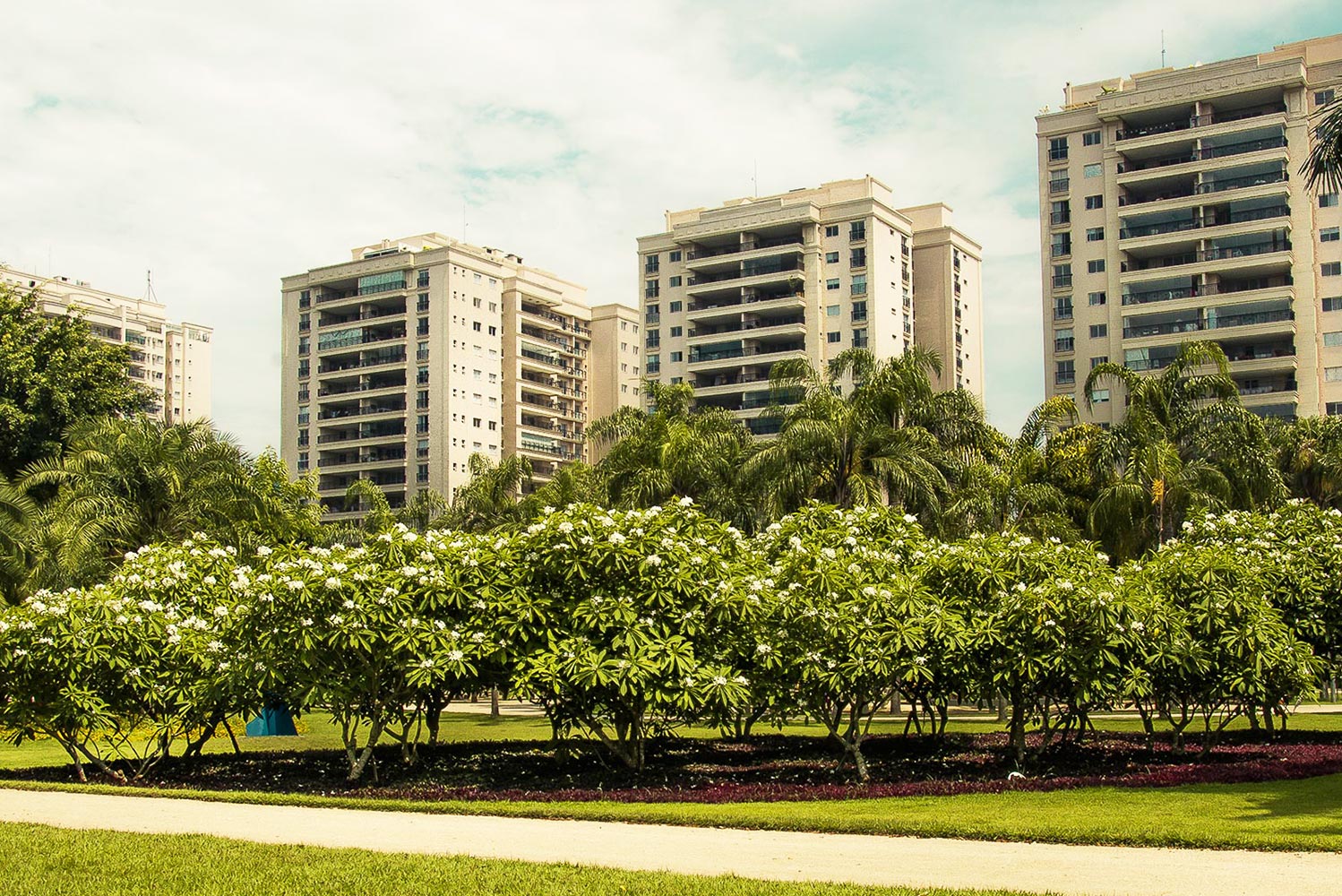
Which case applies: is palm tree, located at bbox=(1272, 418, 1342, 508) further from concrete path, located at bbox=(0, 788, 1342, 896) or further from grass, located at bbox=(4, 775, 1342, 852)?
concrete path, located at bbox=(0, 788, 1342, 896)

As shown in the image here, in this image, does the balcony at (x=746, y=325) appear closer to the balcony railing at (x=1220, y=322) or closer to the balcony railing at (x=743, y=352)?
the balcony railing at (x=743, y=352)

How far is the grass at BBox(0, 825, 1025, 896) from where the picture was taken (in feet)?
36.9

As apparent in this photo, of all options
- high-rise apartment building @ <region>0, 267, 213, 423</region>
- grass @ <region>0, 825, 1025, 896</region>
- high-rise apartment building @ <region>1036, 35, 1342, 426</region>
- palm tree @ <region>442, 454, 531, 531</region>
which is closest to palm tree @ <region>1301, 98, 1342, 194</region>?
grass @ <region>0, 825, 1025, 896</region>

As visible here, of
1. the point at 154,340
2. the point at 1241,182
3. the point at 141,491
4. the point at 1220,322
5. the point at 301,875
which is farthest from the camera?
the point at 154,340

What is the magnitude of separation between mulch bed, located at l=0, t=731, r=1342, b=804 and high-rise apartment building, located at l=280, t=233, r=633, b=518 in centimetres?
7810

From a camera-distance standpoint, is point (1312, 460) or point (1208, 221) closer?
point (1312, 460)

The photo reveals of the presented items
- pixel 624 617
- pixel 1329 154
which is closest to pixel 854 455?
pixel 1329 154

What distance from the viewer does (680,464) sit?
40250 millimetres

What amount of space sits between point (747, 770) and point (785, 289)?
250 feet

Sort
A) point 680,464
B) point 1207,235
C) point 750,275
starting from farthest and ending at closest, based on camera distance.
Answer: point 750,275
point 1207,235
point 680,464

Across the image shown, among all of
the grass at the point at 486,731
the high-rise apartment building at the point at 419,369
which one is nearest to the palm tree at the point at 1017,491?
the grass at the point at 486,731

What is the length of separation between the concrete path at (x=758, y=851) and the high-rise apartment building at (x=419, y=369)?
85095 millimetres

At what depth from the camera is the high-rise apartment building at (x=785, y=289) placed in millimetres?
94375

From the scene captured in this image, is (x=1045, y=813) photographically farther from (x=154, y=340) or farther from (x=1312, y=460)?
(x=154, y=340)
